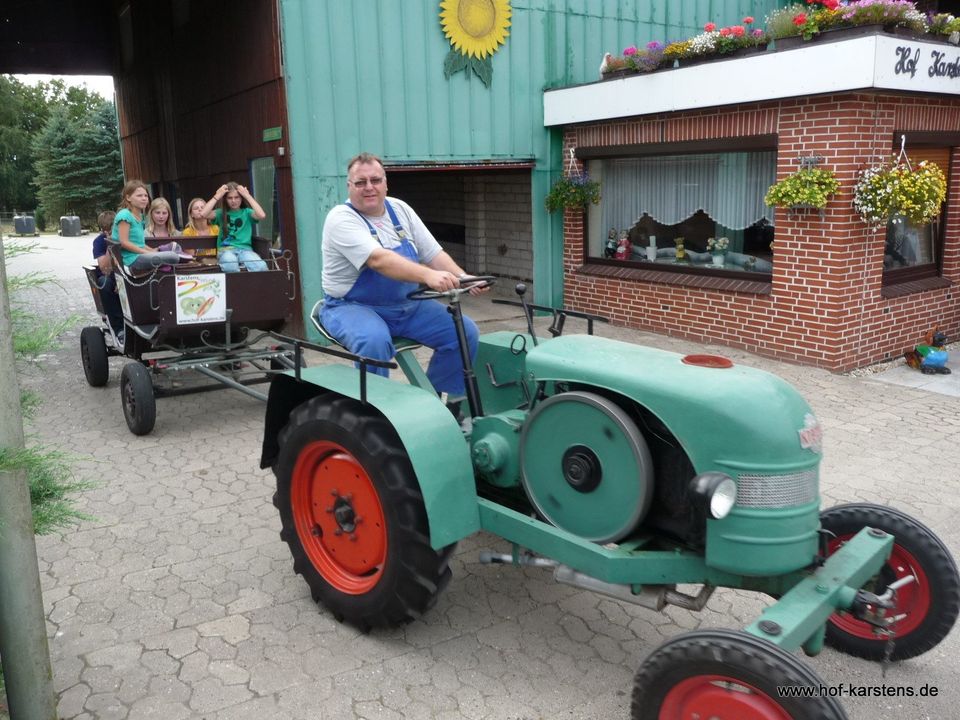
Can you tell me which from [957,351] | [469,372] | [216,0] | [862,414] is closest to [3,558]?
[469,372]

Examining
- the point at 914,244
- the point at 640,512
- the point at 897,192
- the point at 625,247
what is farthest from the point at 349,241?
the point at 914,244

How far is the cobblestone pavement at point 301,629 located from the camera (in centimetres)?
279

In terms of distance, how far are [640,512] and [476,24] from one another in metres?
7.72

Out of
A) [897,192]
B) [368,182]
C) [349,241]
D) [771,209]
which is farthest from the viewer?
[771,209]

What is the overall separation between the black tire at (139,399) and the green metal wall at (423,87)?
287cm

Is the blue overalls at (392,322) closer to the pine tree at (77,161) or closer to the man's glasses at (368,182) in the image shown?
the man's glasses at (368,182)

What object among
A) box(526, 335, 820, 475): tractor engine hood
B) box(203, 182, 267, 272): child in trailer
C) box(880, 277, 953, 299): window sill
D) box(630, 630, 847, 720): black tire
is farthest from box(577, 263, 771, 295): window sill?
box(630, 630, 847, 720): black tire

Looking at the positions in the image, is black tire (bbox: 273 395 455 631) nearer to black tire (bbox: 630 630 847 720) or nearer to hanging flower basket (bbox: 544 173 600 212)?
black tire (bbox: 630 630 847 720)

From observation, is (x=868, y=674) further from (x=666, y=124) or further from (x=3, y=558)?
(x=666, y=124)

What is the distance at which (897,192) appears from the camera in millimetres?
6648

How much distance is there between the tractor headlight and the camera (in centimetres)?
224

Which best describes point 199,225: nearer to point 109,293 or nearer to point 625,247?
point 109,293

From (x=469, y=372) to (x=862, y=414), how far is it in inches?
161

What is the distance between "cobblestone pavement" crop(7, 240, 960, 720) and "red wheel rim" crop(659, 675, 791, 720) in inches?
21.4
